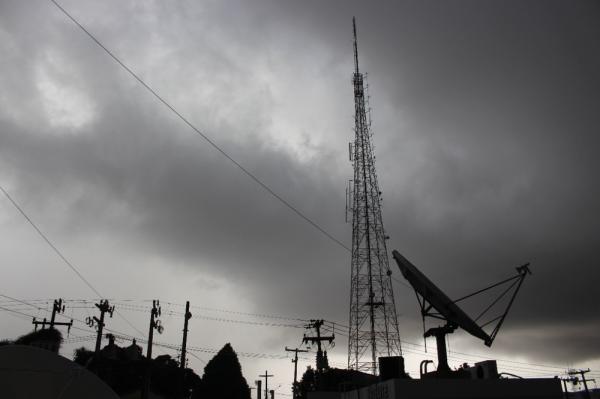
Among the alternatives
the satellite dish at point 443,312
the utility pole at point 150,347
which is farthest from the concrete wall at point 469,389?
the utility pole at point 150,347

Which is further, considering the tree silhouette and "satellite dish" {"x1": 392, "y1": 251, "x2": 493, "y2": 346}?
the tree silhouette

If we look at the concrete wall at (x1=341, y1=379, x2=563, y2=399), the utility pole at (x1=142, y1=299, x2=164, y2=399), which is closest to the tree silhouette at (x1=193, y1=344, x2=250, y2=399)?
the utility pole at (x1=142, y1=299, x2=164, y2=399)

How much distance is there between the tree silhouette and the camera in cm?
5331

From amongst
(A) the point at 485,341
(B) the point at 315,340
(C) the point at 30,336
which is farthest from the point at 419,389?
(C) the point at 30,336

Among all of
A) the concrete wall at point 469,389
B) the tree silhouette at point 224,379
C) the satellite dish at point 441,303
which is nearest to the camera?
the concrete wall at point 469,389

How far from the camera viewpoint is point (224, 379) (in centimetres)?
5422

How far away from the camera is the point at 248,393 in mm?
54969

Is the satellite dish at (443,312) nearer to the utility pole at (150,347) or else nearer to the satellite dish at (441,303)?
the satellite dish at (441,303)

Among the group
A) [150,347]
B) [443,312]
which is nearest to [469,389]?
[443,312]

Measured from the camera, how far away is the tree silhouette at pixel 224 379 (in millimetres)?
53312

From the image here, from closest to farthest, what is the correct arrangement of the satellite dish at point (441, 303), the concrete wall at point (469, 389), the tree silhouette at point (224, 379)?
the concrete wall at point (469, 389)
the satellite dish at point (441, 303)
the tree silhouette at point (224, 379)

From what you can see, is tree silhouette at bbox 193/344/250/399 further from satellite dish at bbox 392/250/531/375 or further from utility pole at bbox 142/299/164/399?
satellite dish at bbox 392/250/531/375

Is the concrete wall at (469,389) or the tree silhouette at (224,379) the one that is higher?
the tree silhouette at (224,379)

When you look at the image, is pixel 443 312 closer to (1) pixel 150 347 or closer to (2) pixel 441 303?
(2) pixel 441 303
